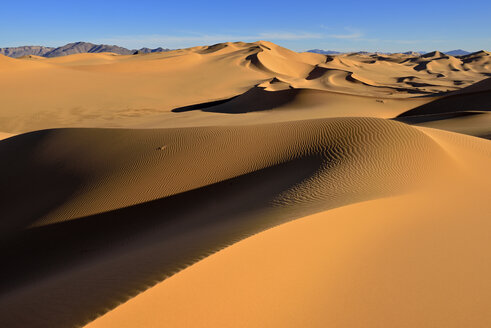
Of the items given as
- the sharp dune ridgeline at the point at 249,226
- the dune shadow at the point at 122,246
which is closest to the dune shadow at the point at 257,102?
the sharp dune ridgeline at the point at 249,226

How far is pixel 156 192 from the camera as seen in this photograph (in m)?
6.86

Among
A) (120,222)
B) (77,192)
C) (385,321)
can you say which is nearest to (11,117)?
(77,192)

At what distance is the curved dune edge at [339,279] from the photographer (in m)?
2.34

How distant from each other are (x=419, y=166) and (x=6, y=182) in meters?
8.56

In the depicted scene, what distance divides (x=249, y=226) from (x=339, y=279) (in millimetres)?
1170

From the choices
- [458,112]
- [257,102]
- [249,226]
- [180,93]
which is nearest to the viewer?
[249,226]

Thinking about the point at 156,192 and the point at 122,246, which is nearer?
the point at 122,246

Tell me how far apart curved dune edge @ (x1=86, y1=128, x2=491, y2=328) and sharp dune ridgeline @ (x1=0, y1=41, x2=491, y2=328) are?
0.01m

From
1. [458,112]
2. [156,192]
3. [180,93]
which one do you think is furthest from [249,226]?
[180,93]

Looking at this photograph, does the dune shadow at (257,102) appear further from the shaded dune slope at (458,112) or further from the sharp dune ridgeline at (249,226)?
the sharp dune ridgeline at (249,226)

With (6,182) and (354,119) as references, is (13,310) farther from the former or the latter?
(354,119)

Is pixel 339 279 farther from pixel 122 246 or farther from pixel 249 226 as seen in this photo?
pixel 122 246

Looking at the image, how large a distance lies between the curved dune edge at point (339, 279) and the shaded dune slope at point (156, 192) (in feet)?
0.74

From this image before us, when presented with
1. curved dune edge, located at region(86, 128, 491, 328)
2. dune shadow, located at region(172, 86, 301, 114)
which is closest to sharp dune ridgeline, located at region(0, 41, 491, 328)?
curved dune edge, located at region(86, 128, 491, 328)
